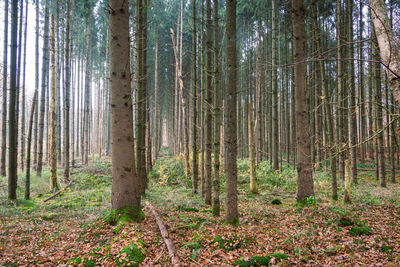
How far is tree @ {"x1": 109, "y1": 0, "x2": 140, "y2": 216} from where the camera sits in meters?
4.79

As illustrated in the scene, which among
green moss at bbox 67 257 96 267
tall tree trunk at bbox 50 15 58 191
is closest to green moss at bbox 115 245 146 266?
green moss at bbox 67 257 96 267

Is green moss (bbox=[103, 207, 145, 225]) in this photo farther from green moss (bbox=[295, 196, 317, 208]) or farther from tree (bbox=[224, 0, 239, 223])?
green moss (bbox=[295, 196, 317, 208])

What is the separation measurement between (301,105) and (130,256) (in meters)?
6.01

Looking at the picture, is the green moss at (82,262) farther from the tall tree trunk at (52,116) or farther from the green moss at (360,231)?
the tall tree trunk at (52,116)

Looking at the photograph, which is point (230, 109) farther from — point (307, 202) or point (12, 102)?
point (12, 102)

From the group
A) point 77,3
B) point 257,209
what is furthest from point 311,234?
point 77,3

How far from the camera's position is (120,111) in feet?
15.7

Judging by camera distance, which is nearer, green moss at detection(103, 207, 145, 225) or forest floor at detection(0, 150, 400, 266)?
forest floor at detection(0, 150, 400, 266)

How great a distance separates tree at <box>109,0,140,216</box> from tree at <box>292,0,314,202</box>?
192 inches

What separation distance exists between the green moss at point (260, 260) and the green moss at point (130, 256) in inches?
59.6

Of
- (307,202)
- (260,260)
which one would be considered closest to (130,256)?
(260,260)

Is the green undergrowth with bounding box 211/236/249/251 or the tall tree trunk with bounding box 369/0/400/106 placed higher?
the tall tree trunk with bounding box 369/0/400/106

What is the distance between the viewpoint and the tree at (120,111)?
4.79 metres

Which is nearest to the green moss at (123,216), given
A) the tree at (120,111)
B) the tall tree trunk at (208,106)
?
the tree at (120,111)
